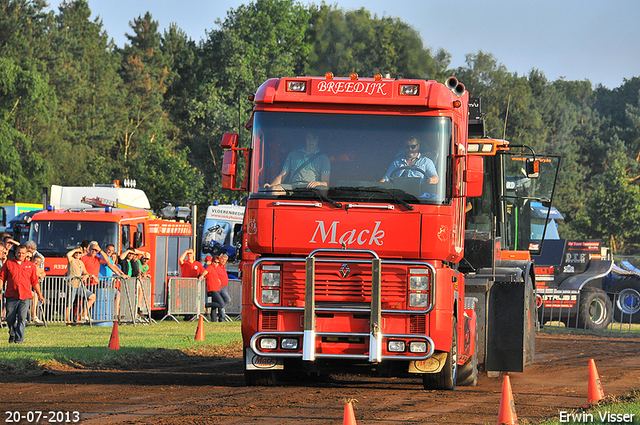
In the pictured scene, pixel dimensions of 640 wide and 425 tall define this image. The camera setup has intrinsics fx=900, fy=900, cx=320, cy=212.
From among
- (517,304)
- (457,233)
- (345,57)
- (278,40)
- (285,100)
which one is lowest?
(517,304)

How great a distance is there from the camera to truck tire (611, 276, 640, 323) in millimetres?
29891

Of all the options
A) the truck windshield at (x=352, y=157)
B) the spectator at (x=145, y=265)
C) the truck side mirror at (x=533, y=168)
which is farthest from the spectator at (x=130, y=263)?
the truck windshield at (x=352, y=157)

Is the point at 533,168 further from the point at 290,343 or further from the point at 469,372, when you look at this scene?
the point at 290,343

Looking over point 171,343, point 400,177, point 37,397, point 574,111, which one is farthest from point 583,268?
point 574,111

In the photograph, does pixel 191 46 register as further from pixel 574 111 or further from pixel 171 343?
pixel 171 343

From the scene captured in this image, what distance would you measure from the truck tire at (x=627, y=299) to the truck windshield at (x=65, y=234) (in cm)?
1648

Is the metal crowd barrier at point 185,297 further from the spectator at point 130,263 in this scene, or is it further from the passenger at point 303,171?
the passenger at point 303,171

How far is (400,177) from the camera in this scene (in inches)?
399

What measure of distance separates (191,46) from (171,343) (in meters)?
64.9

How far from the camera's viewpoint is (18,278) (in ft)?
53.4

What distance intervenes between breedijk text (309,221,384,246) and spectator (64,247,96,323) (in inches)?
484

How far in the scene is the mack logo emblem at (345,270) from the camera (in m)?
10.0

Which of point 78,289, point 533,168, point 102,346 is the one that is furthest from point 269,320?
point 78,289

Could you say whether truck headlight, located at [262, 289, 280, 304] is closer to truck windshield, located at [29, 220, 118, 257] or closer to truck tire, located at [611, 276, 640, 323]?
truck windshield, located at [29, 220, 118, 257]
